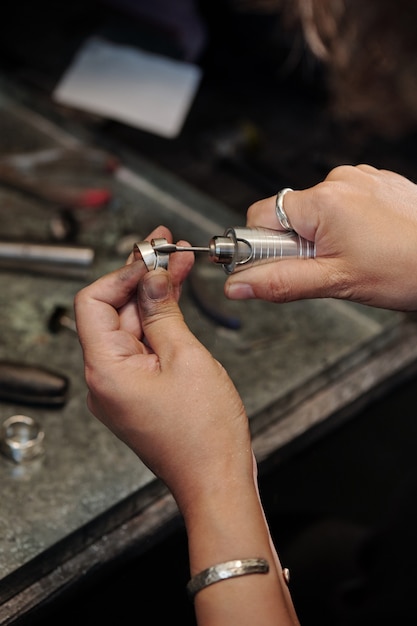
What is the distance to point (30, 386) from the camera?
1.03 metres

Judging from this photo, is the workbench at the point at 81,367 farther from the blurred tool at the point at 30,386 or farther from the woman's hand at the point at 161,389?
the woman's hand at the point at 161,389

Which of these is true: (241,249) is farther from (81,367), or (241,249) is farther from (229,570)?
(81,367)

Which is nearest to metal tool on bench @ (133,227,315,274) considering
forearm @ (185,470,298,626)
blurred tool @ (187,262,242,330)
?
forearm @ (185,470,298,626)

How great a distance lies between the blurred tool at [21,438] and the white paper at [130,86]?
87cm

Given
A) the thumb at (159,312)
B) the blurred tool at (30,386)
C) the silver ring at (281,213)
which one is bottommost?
the blurred tool at (30,386)

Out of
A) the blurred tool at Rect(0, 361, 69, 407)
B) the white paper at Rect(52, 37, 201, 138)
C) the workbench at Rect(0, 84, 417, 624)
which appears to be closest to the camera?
the workbench at Rect(0, 84, 417, 624)

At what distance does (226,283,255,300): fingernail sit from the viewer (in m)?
0.81

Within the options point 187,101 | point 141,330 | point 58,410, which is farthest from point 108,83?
point 141,330

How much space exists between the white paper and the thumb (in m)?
0.97

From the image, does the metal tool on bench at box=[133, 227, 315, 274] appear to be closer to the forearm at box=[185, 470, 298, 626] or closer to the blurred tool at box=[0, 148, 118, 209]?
the forearm at box=[185, 470, 298, 626]

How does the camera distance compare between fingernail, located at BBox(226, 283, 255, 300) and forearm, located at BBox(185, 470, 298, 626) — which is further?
fingernail, located at BBox(226, 283, 255, 300)

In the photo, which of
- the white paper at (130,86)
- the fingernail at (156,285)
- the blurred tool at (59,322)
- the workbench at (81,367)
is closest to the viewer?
the fingernail at (156,285)

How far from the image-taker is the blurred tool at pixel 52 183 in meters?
1.37

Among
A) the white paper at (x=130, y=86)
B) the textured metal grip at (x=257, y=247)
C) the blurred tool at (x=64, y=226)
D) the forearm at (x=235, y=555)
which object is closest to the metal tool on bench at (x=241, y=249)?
the textured metal grip at (x=257, y=247)
